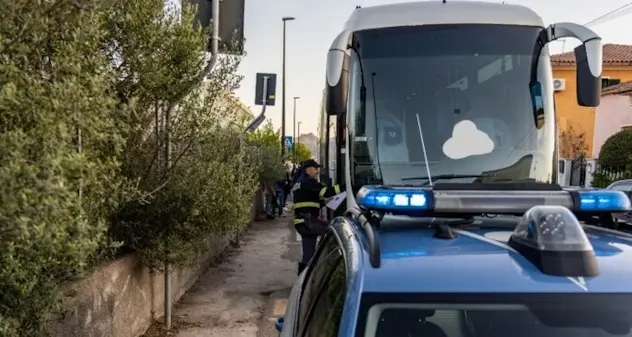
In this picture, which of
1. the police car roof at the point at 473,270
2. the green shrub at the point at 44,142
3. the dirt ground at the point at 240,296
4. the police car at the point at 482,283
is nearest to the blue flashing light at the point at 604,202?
the police car at the point at 482,283

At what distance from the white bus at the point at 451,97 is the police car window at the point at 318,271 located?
8.25ft

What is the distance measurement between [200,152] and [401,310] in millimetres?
4077

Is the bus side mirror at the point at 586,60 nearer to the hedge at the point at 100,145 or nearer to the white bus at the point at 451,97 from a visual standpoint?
the white bus at the point at 451,97

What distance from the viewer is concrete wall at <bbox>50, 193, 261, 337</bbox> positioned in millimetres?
4145

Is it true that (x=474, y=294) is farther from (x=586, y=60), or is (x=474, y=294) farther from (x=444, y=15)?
(x=444, y=15)

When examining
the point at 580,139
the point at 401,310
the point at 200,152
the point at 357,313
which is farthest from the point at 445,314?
the point at 580,139

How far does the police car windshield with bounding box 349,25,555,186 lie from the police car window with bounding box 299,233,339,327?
252cm

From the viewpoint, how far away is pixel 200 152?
586 cm

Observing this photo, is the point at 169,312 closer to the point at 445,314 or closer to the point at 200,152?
the point at 200,152

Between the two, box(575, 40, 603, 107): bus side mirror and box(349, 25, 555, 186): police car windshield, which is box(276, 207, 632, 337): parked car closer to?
box(349, 25, 555, 186): police car windshield

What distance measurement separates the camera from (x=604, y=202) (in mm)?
2859

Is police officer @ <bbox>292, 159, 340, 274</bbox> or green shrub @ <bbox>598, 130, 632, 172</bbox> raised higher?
green shrub @ <bbox>598, 130, 632, 172</bbox>

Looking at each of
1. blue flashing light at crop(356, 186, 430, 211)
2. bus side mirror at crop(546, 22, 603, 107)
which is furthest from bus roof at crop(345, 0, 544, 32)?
blue flashing light at crop(356, 186, 430, 211)

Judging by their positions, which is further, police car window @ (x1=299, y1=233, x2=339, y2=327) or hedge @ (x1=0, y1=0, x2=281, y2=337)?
police car window @ (x1=299, y1=233, x2=339, y2=327)
